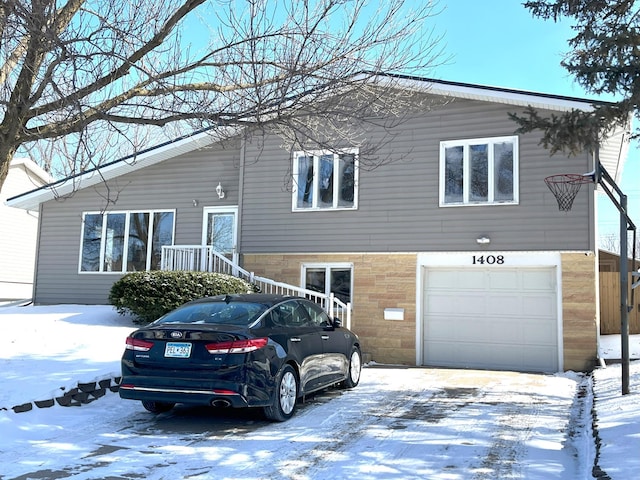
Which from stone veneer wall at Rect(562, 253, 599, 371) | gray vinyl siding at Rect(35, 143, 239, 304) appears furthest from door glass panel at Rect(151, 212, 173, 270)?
stone veneer wall at Rect(562, 253, 599, 371)

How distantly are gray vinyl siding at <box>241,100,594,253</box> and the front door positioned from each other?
36.6 inches

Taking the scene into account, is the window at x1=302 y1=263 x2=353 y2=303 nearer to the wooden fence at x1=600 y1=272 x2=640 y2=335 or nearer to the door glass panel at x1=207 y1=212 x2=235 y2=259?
Answer: the door glass panel at x1=207 y1=212 x2=235 y2=259

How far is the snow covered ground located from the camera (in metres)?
5.25

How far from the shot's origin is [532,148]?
13070mm

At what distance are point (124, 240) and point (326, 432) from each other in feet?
40.5

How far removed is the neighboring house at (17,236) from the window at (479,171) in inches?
693

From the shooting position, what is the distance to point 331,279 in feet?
48.6

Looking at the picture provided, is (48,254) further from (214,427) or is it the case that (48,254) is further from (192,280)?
(214,427)

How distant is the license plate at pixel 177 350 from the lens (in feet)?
21.7

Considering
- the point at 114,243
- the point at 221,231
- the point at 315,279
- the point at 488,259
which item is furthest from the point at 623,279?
the point at 114,243

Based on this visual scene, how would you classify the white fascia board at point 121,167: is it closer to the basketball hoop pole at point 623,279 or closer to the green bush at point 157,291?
the green bush at point 157,291

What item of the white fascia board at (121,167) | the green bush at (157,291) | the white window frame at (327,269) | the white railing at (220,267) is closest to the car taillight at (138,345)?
the green bush at (157,291)

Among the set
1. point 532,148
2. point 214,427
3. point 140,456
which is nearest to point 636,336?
point 532,148

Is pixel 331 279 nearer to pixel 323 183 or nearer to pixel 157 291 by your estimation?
pixel 323 183
